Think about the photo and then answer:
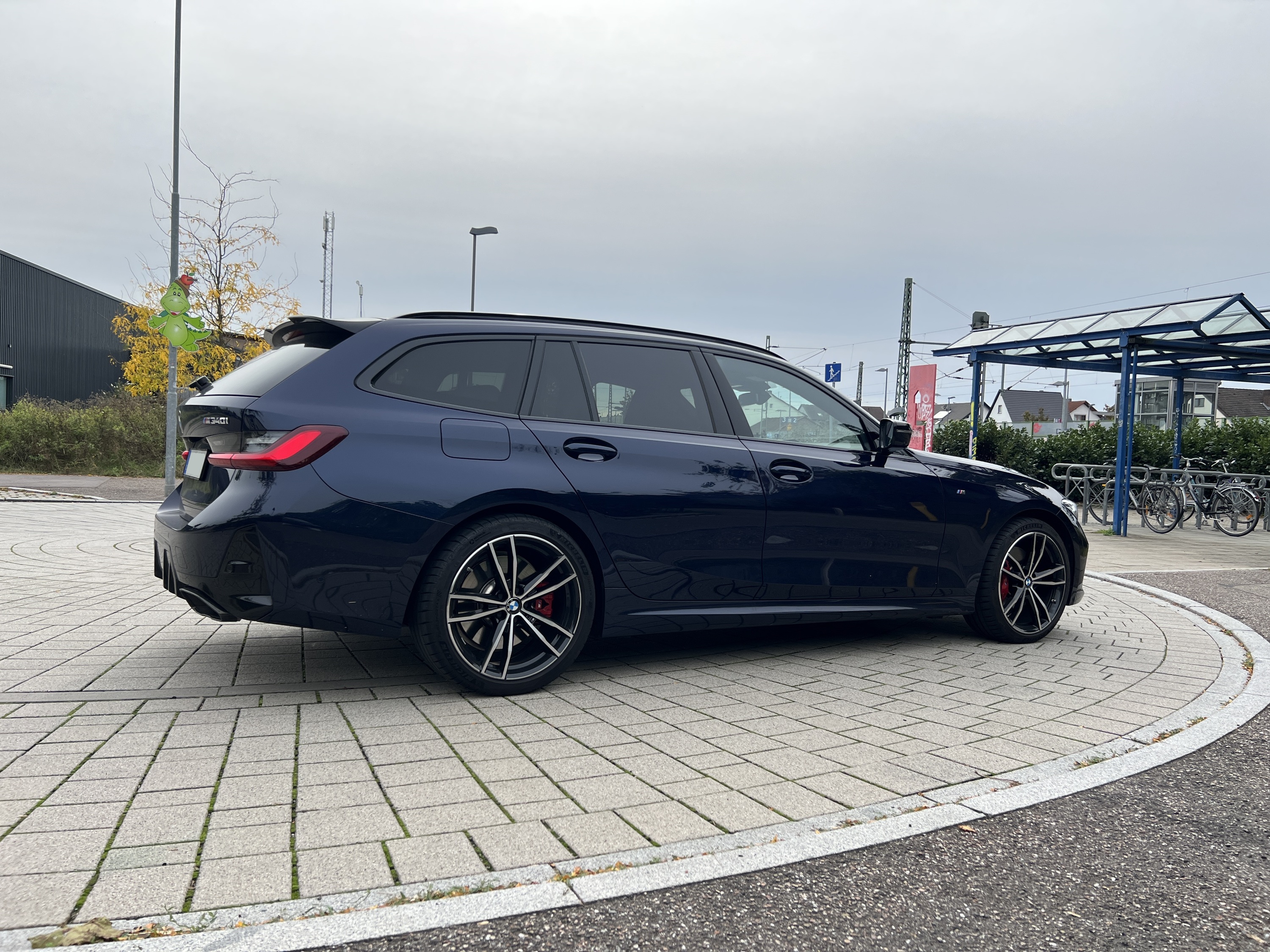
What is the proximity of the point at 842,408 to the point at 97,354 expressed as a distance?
40990 mm

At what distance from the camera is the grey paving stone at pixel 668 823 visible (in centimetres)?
270

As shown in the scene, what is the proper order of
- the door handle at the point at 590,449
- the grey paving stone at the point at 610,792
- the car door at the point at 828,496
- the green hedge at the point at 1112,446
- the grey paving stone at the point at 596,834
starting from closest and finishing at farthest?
the grey paving stone at the point at 596,834
the grey paving stone at the point at 610,792
the door handle at the point at 590,449
the car door at the point at 828,496
the green hedge at the point at 1112,446

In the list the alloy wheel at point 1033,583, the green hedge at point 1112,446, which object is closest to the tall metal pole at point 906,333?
the green hedge at point 1112,446

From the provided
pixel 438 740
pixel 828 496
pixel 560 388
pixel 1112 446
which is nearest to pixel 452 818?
pixel 438 740

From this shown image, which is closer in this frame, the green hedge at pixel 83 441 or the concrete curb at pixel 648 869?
the concrete curb at pixel 648 869

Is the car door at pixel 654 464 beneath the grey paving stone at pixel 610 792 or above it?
above

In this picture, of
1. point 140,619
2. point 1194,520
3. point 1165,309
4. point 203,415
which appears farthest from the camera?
point 1194,520

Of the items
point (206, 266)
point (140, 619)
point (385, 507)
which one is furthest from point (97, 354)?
point (385, 507)

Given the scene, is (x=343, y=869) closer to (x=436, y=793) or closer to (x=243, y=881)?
(x=243, y=881)

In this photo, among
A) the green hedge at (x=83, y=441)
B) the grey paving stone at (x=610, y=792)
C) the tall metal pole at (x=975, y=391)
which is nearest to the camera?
the grey paving stone at (x=610, y=792)

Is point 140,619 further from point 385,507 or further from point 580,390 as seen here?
point 580,390

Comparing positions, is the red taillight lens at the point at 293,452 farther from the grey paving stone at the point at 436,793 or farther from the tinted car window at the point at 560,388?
the grey paving stone at the point at 436,793

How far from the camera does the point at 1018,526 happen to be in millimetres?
5625

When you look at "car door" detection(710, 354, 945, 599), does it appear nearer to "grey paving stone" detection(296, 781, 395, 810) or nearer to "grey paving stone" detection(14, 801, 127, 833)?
"grey paving stone" detection(296, 781, 395, 810)
